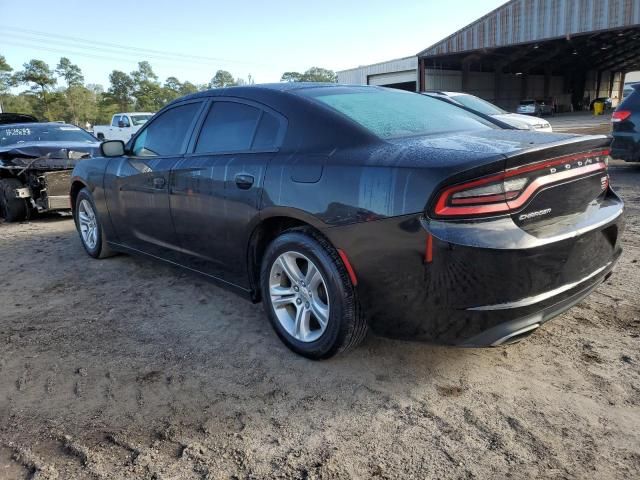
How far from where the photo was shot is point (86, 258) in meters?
5.52

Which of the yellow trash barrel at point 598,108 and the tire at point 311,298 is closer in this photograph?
the tire at point 311,298

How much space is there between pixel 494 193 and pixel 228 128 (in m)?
1.95

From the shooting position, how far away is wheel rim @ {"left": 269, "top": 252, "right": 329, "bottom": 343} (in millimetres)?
2885

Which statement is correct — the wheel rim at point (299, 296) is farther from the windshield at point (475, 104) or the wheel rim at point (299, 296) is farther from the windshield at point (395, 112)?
the windshield at point (475, 104)

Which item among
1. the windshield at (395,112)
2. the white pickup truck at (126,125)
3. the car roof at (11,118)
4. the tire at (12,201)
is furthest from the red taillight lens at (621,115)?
the white pickup truck at (126,125)

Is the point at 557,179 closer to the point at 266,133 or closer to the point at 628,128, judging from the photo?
the point at 266,133

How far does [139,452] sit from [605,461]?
1.95 m

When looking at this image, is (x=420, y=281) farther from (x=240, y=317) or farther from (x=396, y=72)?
(x=396, y=72)

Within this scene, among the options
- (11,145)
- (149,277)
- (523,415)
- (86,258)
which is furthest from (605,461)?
(11,145)

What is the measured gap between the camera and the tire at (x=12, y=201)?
7.51 m

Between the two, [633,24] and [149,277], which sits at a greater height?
[633,24]

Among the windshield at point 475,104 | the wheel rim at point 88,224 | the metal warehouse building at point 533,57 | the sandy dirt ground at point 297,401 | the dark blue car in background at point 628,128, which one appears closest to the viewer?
the sandy dirt ground at point 297,401

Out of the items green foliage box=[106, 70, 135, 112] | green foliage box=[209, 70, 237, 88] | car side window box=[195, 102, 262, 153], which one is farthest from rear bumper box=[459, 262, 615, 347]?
green foliage box=[209, 70, 237, 88]

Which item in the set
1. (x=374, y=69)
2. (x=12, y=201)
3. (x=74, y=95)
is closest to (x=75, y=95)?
(x=74, y=95)
